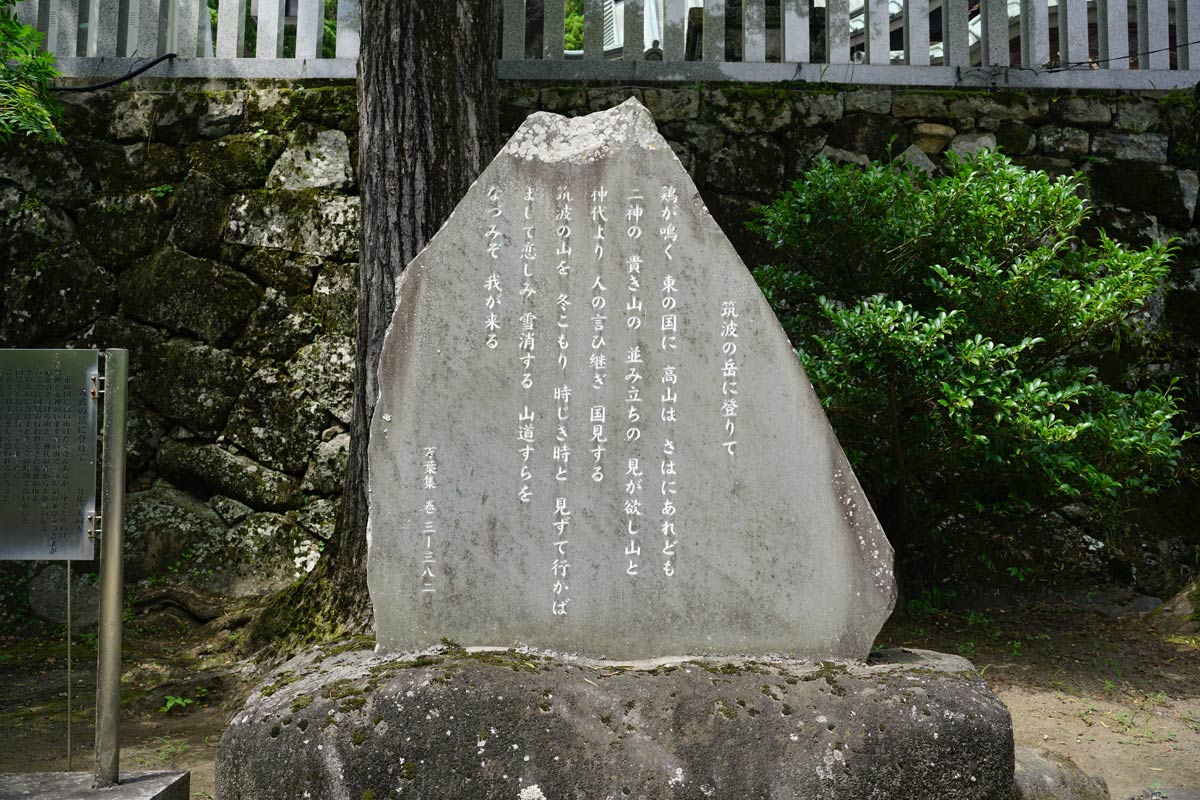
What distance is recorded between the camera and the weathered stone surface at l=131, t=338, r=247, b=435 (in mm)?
5801

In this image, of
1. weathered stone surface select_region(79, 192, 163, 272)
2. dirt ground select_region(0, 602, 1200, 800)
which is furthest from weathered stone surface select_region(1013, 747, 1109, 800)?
weathered stone surface select_region(79, 192, 163, 272)

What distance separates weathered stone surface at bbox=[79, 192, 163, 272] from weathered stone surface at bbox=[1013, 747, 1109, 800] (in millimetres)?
5303

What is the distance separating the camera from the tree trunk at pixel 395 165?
4469mm

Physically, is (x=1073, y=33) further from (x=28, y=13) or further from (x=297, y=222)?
(x=28, y=13)

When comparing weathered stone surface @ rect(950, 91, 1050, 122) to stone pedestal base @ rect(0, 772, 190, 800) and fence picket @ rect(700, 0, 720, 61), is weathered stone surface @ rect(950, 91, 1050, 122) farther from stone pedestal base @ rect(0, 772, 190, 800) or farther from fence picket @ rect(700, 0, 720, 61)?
stone pedestal base @ rect(0, 772, 190, 800)

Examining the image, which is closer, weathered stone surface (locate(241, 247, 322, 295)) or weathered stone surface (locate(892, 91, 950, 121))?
weathered stone surface (locate(241, 247, 322, 295))

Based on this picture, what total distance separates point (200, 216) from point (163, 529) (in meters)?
1.84

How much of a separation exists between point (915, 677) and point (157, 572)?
4311 mm

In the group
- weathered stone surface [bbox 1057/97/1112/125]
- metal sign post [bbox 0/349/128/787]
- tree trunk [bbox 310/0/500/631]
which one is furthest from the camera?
weathered stone surface [bbox 1057/97/1112/125]

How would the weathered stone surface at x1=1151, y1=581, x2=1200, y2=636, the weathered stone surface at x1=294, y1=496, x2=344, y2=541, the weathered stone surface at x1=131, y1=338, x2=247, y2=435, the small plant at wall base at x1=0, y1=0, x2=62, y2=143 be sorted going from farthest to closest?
1. the weathered stone surface at x1=131, y1=338, x2=247, y2=435
2. the weathered stone surface at x1=294, y1=496, x2=344, y2=541
3. the weathered stone surface at x1=1151, y1=581, x2=1200, y2=636
4. the small plant at wall base at x1=0, y1=0, x2=62, y2=143

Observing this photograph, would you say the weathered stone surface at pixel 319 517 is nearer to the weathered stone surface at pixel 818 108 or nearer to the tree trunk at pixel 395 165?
the tree trunk at pixel 395 165

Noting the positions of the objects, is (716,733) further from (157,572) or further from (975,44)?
(975,44)

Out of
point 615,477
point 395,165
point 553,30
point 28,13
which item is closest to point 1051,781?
point 615,477

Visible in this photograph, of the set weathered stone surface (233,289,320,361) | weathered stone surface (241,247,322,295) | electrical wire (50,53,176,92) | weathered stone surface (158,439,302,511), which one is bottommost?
weathered stone surface (158,439,302,511)
